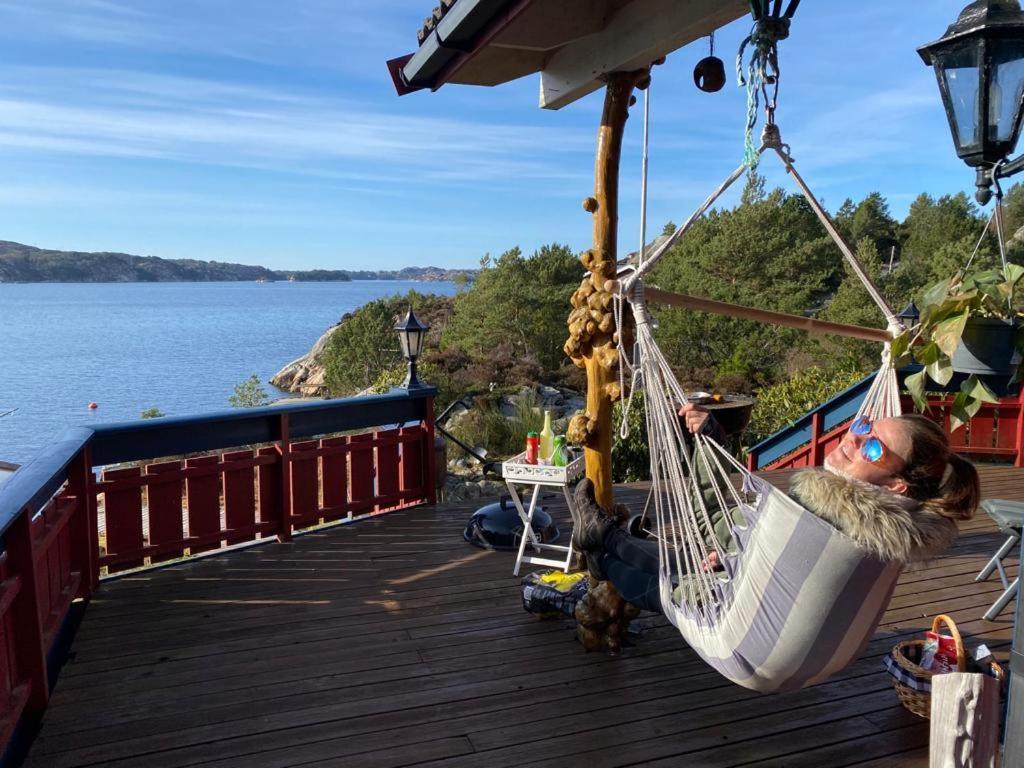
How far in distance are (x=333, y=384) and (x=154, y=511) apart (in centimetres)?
1804

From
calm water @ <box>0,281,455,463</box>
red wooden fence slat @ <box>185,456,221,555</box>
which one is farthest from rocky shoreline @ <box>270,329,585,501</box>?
calm water @ <box>0,281,455,463</box>

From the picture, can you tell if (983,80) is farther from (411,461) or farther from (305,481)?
(411,461)

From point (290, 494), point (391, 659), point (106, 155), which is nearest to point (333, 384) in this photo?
point (290, 494)

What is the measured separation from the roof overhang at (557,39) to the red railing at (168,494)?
5.99 feet

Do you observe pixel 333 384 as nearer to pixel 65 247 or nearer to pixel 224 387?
pixel 224 387

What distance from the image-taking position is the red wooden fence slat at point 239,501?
3.56 meters

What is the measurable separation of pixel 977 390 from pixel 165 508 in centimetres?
A: 315

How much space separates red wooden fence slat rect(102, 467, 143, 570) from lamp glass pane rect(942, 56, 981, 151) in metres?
3.17

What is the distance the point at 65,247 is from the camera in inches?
3282

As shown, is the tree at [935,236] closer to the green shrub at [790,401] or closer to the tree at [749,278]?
the tree at [749,278]

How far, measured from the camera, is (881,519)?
58.2 inches

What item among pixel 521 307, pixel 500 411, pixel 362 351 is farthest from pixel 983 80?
pixel 362 351

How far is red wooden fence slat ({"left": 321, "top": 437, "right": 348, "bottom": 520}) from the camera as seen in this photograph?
12.9 ft

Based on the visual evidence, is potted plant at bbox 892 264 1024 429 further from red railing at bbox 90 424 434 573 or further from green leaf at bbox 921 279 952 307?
red railing at bbox 90 424 434 573
